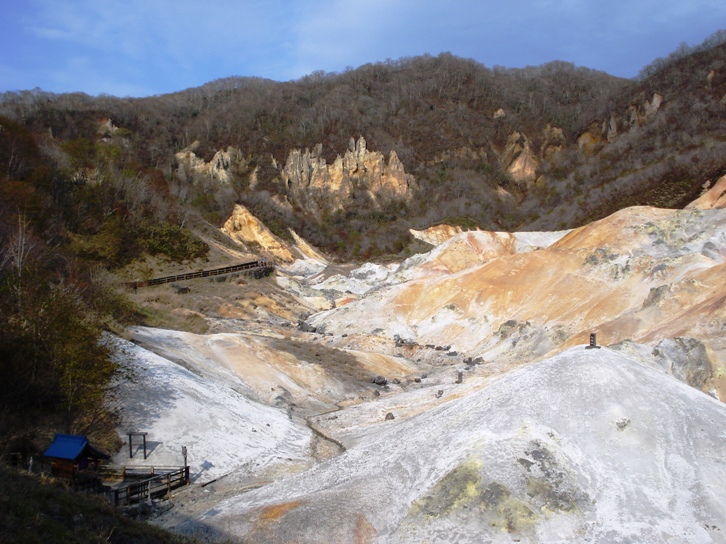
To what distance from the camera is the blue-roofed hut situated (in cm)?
1557

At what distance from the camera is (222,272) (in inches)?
2383

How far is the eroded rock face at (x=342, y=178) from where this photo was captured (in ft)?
382

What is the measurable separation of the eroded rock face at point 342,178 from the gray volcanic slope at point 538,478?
3887 inches

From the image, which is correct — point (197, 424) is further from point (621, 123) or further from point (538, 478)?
point (621, 123)

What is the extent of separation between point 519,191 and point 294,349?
330ft

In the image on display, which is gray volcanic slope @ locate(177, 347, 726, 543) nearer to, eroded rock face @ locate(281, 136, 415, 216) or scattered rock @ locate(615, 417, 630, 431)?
scattered rock @ locate(615, 417, 630, 431)

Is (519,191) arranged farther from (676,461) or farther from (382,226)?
(676,461)

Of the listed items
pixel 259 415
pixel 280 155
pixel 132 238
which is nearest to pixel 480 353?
pixel 259 415

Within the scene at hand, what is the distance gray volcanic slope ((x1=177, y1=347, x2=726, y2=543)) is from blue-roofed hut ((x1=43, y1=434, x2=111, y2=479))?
141 inches

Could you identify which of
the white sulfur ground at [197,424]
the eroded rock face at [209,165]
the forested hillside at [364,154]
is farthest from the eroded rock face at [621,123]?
the white sulfur ground at [197,424]

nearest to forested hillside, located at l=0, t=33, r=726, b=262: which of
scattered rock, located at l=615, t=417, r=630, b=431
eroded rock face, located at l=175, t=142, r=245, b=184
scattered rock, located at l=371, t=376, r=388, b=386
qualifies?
eroded rock face, located at l=175, t=142, r=245, b=184

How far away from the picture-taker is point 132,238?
59.4 m

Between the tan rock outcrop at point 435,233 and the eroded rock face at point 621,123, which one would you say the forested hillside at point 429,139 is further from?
the tan rock outcrop at point 435,233

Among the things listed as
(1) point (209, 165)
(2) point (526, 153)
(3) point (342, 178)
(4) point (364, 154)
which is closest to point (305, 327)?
(1) point (209, 165)
